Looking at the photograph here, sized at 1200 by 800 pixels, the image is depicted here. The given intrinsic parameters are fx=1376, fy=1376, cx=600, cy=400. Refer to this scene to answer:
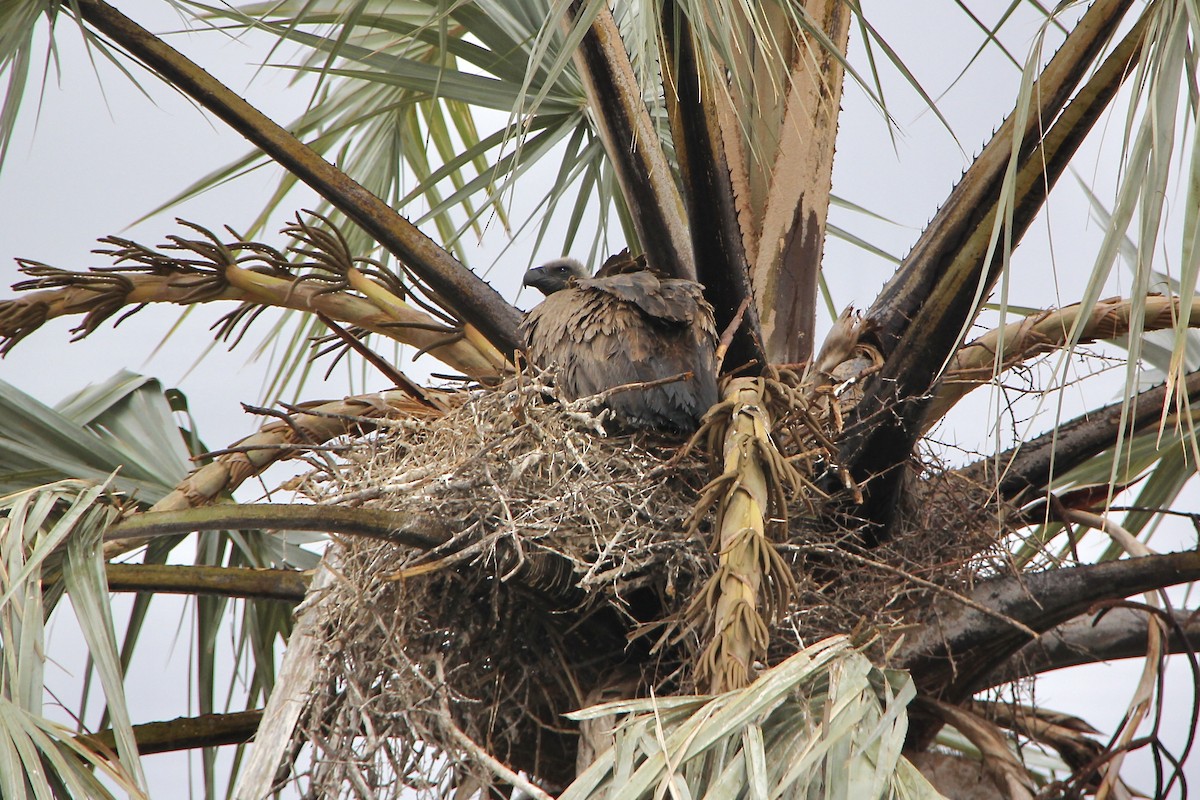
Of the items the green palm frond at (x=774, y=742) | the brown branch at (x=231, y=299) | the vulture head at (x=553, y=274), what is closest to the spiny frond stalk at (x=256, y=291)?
the brown branch at (x=231, y=299)

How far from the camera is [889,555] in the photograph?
367 cm

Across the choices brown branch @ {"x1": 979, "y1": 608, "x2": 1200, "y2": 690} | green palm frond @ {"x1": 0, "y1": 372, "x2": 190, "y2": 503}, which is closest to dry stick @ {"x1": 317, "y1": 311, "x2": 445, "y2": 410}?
green palm frond @ {"x1": 0, "y1": 372, "x2": 190, "y2": 503}

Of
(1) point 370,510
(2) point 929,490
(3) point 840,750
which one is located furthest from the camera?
(2) point 929,490

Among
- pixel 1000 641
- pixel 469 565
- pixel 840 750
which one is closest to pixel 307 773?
pixel 469 565

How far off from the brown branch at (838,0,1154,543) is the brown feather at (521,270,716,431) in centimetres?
44

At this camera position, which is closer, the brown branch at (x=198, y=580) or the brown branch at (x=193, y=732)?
the brown branch at (x=198, y=580)

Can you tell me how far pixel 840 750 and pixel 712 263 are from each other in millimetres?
1801

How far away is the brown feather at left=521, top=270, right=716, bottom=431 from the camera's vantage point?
3.72 m

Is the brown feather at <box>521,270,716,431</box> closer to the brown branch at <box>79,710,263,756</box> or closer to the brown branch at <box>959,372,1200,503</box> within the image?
the brown branch at <box>959,372,1200,503</box>

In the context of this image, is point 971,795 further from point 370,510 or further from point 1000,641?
point 370,510

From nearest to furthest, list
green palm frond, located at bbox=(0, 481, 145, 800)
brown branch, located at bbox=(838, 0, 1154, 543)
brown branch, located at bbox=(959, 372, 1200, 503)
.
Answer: green palm frond, located at bbox=(0, 481, 145, 800) → brown branch, located at bbox=(838, 0, 1154, 543) → brown branch, located at bbox=(959, 372, 1200, 503)

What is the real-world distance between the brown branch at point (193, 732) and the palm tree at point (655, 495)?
1cm

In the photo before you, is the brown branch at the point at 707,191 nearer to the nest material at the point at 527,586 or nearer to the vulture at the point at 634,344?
the vulture at the point at 634,344

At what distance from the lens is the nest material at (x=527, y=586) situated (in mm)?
3225
